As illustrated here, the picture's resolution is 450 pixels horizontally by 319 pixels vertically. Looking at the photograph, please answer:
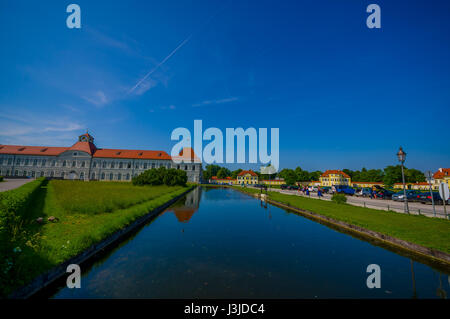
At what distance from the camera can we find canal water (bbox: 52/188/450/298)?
5.12 m

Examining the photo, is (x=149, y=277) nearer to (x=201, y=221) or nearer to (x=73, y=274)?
(x=73, y=274)

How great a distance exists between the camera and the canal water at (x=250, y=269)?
5.12 metres

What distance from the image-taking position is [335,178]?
310 ft

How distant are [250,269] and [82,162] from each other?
73.1m

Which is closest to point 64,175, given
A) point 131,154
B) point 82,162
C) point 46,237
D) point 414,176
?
point 82,162

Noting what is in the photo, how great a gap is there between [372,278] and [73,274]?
9541 millimetres

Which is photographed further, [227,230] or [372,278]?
[227,230]

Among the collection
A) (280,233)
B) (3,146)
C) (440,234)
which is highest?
(3,146)

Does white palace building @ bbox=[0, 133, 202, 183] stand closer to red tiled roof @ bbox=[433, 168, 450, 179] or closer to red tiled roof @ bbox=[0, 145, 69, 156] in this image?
red tiled roof @ bbox=[0, 145, 69, 156]

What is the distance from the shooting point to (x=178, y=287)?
522 centimetres

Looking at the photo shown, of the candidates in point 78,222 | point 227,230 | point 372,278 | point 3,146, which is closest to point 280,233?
point 227,230

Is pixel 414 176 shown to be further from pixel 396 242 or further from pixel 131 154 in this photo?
pixel 131 154

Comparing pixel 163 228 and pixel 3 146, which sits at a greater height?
pixel 3 146

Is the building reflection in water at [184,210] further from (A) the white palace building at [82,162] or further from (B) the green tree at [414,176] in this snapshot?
(B) the green tree at [414,176]
